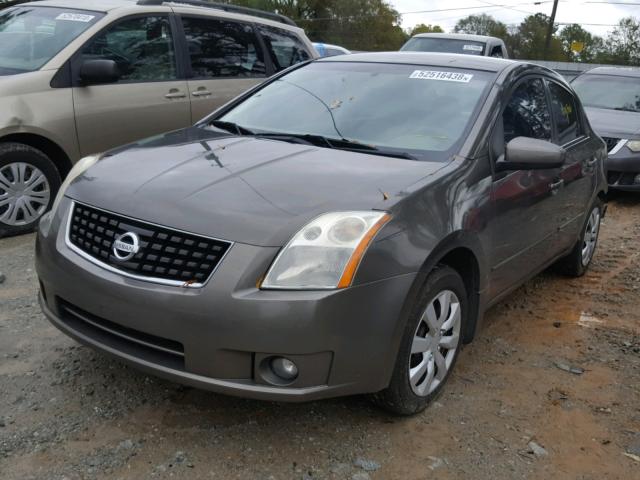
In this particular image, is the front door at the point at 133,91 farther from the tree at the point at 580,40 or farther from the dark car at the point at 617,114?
the tree at the point at 580,40

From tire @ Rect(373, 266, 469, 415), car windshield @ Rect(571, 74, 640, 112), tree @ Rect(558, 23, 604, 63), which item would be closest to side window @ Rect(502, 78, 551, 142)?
tire @ Rect(373, 266, 469, 415)

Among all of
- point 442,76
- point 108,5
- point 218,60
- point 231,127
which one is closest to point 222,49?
point 218,60

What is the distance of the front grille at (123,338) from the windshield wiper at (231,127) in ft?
4.58

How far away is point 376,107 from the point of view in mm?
3709

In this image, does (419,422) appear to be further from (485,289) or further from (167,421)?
(167,421)

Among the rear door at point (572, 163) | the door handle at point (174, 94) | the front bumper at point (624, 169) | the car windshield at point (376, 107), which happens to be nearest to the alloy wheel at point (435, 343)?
the car windshield at point (376, 107)

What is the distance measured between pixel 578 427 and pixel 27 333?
9.30 feet

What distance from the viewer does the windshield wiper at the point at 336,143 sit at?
332 centimetres

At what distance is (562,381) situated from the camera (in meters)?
3.53

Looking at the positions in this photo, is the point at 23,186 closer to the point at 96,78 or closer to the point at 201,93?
the point at 96,78

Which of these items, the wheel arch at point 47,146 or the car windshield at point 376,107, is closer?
the car windshield at point 376,107

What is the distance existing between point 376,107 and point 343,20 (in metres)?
71.9

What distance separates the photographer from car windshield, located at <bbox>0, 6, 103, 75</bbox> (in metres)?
5.38

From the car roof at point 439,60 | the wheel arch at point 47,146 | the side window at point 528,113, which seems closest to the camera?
the side window at point 528,113
